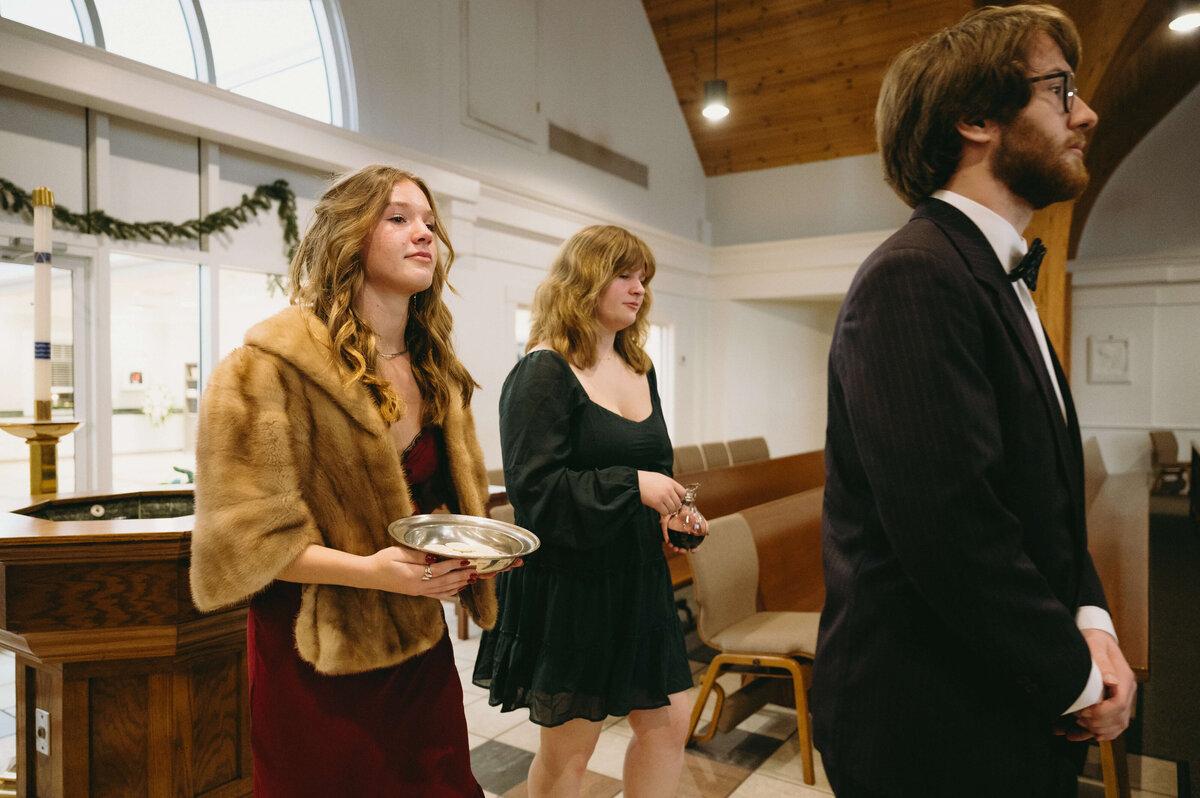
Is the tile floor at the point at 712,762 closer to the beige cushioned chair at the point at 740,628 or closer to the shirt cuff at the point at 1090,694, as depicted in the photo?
the beige cushioned chair at the point at 740,628

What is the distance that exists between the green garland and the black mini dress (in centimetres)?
349

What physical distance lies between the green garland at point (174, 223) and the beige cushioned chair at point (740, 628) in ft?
11.8

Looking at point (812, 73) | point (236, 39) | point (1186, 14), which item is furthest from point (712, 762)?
point (812, 73)

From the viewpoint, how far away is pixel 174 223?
4.85 m

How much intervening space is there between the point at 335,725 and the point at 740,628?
2.02 metres

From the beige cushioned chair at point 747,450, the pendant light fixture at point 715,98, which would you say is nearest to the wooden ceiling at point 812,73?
the pendant light fixture at point 715,98

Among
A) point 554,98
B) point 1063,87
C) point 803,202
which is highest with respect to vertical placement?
point 554,98

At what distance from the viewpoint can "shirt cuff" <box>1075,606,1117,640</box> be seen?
1003 millimetres

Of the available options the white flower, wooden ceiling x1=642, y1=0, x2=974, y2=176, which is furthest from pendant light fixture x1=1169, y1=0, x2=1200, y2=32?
the white flower

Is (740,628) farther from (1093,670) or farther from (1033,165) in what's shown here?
(1033,165)

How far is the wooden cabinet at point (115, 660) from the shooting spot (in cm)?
191

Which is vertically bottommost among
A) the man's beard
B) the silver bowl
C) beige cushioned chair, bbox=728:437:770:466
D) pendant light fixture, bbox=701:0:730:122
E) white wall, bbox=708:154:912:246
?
beige cushioned chair, bbox=728:437:770:466

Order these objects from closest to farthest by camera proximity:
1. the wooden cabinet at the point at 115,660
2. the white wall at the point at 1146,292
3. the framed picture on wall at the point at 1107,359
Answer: the wooden cabinet at the point at 115,660
the white wall at the point at 1146,292
the framed picture on wall at the point at 1107,359

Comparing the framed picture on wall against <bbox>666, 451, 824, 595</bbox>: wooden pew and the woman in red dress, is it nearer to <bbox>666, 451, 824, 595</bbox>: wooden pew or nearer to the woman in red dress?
<bbox>666, 451, 824, 595</bbox>: wooden pew
